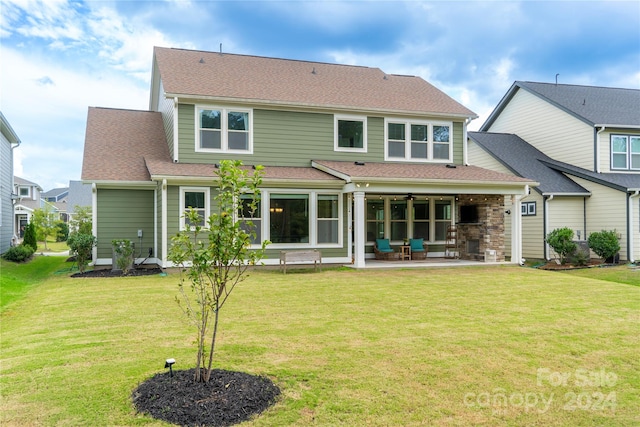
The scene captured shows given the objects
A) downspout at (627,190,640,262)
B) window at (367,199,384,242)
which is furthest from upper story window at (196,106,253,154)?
downspout at (627,190,640,262)

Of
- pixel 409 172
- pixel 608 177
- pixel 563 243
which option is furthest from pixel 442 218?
pixel 608 177

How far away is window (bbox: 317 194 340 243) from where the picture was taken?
555 inches

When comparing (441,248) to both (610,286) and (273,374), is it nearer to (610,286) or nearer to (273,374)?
(610,286)

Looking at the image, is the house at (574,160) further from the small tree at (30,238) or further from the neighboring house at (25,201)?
the neighboring house at (25,201)

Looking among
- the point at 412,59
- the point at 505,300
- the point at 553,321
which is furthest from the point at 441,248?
the point at 412,59

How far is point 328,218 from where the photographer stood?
14219mm

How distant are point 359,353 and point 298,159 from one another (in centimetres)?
1051

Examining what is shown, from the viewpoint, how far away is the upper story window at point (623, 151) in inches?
723

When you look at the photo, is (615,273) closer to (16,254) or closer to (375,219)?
(375,219)

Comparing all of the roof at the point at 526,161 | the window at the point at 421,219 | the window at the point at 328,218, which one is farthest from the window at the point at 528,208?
the window at the point at 328,218

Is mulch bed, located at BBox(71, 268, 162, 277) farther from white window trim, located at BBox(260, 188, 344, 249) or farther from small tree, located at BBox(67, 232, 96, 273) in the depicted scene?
white window trim, located at BBox(260, 188, 344, 249)

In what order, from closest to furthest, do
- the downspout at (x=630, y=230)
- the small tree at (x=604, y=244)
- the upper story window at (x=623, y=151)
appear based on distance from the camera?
the small tree at (x=604, y=244), the downspout at (x=630, y=230), the upper story window at (x=623, y=151)

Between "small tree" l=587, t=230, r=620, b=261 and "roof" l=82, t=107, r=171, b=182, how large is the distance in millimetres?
15129

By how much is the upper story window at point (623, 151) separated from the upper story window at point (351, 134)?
34.9 ft
